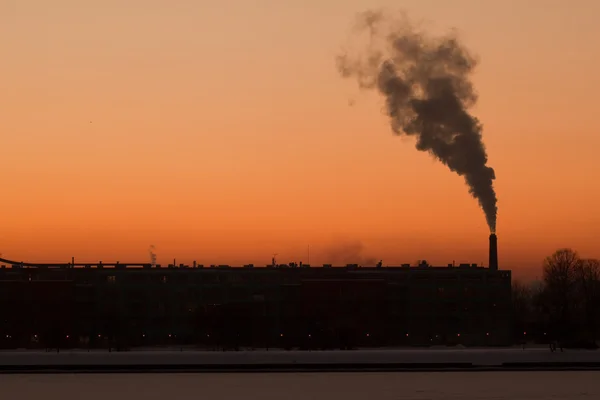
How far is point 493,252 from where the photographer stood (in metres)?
134

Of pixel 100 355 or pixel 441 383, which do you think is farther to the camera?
pixel 100 355

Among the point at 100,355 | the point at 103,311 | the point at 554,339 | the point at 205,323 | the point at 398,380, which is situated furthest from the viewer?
the point at 103,311

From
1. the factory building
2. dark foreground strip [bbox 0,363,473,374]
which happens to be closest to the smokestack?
the factory building

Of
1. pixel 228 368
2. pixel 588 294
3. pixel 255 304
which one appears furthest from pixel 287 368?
pixel 588 294

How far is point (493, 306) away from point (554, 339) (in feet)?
73.4

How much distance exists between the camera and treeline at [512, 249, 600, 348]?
378 feet

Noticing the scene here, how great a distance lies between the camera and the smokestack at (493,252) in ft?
433

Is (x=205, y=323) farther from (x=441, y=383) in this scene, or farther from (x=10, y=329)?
(x=441, y=383)

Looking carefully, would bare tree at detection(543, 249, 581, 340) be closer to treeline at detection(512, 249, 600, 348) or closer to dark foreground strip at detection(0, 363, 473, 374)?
treeline at detection(512, 249, 600, 348)

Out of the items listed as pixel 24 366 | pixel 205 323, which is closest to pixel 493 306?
pixel 205 323

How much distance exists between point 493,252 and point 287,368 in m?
55.3

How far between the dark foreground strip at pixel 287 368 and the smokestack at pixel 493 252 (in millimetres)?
45503

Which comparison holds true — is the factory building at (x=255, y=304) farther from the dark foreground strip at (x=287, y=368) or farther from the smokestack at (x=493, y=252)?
the dark foreground strip at (x=287, y=368)

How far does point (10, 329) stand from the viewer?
132 m
